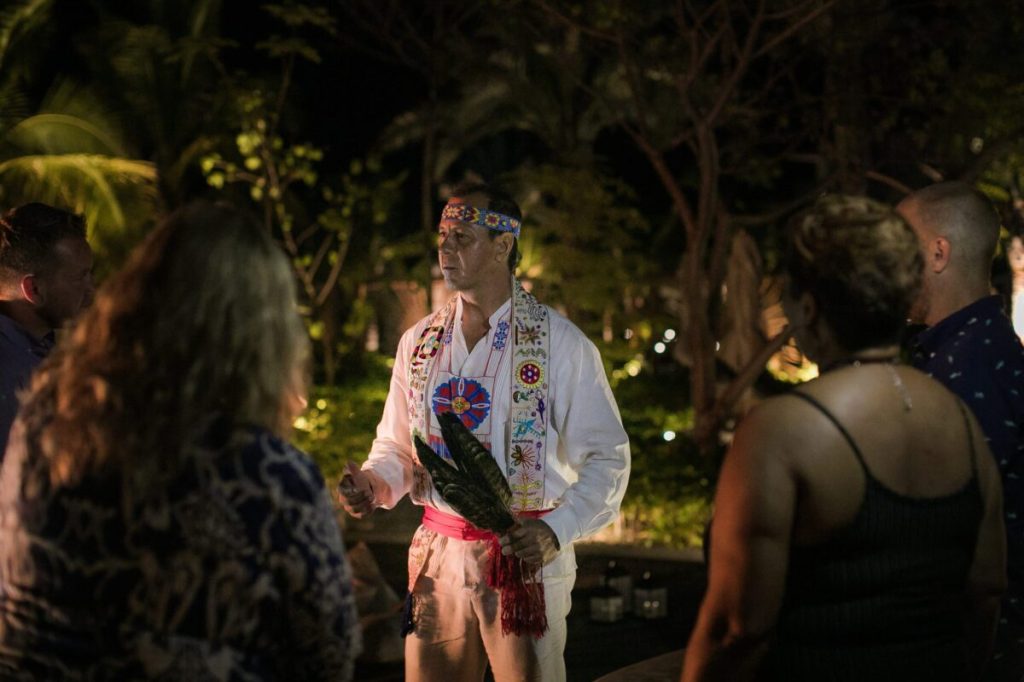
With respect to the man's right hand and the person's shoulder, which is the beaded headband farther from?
the person's shoulder

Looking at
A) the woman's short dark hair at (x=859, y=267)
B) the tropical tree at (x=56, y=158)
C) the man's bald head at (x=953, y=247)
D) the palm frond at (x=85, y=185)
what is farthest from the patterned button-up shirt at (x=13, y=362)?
the tropical tree at (x=56, y=158)

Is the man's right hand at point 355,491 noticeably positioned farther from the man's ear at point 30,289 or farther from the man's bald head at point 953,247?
the man's bald head at point 953,247

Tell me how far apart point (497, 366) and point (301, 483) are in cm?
181

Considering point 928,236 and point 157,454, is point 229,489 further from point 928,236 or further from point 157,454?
point 928,236

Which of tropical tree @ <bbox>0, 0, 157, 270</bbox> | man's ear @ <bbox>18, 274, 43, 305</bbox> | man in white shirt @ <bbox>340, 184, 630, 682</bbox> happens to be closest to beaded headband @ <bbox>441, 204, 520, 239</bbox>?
man in white shirt @ <bbox>340, 184, 630, 682</bbox>

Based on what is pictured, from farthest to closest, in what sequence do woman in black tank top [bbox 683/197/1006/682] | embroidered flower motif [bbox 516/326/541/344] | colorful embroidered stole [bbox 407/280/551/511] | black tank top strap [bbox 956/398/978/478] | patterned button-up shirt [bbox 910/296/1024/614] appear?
embroidered flower motif [bbox 516/326/541/344] → colorful embroidered stole [bbox 407/280/551/511] → patterned button-up shirt [bbox 910/296/1024/614] → black tank top strap [bbox 956/398/978/478] → woman in black tank top [bbox 683/197/1006/682]

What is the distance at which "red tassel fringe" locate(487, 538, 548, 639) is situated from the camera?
3.53m

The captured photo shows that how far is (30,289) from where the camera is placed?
3.65 metres

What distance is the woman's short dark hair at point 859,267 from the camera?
7.41 ft

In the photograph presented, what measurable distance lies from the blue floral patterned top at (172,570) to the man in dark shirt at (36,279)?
67.1 inches

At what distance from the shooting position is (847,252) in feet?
7.43

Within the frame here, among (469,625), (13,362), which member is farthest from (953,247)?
(13,362)

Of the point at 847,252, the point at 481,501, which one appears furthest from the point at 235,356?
the point at 481,501

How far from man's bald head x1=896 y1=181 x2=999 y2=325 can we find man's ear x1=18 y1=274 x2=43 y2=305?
266cm
